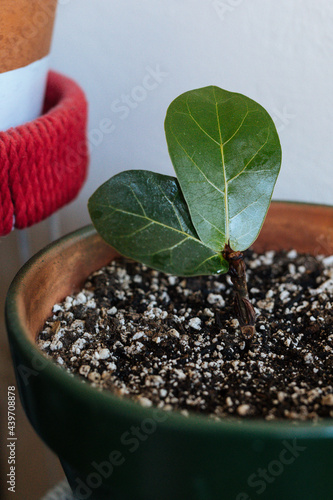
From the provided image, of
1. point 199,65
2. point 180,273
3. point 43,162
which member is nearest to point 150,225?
point 180,273

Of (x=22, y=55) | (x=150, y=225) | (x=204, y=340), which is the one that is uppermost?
(x=22, y=55)

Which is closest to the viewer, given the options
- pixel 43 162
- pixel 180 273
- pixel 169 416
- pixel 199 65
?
pixel 169 416

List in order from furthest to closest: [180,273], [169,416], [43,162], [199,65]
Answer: [199,65]
[43,162]
[180,273]
[169,416]

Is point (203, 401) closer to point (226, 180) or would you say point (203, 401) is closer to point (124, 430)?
point (124, 430)

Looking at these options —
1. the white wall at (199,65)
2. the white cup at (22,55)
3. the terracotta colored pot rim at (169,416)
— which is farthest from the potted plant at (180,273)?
the white wall at (199,65)

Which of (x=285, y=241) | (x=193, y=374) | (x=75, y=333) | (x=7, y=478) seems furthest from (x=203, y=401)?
(x=7, y=478)

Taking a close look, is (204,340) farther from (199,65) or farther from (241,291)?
(199,65)
